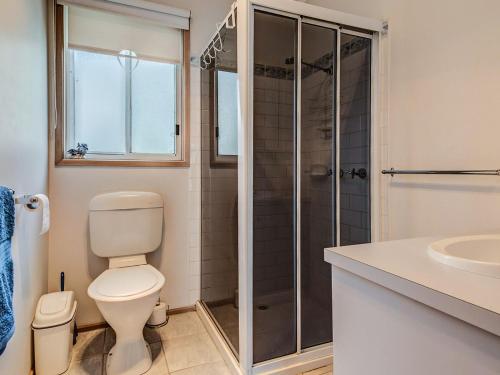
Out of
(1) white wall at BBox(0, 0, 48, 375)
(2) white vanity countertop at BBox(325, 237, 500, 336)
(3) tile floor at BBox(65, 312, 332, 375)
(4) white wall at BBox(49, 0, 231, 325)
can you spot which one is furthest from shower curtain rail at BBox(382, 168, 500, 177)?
(1) white wall at BBox(0, 0, 48, 375)

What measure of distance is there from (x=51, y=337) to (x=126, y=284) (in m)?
0.45

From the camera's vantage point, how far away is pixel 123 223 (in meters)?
1.94

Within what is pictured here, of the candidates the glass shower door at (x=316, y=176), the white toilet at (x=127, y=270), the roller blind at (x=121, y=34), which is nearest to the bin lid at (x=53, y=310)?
the white toilet at (x=127, y=270)

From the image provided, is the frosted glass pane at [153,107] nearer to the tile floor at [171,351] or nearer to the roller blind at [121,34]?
the roller blind at [121,34]

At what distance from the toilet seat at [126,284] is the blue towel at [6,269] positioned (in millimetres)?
502

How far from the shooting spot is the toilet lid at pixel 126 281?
4.95 feet

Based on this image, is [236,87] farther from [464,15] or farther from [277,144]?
[464,15]

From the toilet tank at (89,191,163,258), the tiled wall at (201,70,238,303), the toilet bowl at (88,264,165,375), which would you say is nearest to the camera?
the toilet bowl at (88,264,165,375)

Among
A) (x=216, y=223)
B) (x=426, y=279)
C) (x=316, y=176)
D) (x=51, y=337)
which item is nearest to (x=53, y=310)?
(x=51, y=337)

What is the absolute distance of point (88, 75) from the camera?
2.08 meters

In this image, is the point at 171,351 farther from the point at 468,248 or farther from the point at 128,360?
the point at 468,248

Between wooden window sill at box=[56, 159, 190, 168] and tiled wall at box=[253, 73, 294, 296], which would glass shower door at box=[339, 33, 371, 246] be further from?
wooden window sill at box=[56, 159, 190, 168]

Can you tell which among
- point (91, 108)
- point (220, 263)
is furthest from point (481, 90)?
point (91, 108)

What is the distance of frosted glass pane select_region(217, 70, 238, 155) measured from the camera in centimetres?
165
